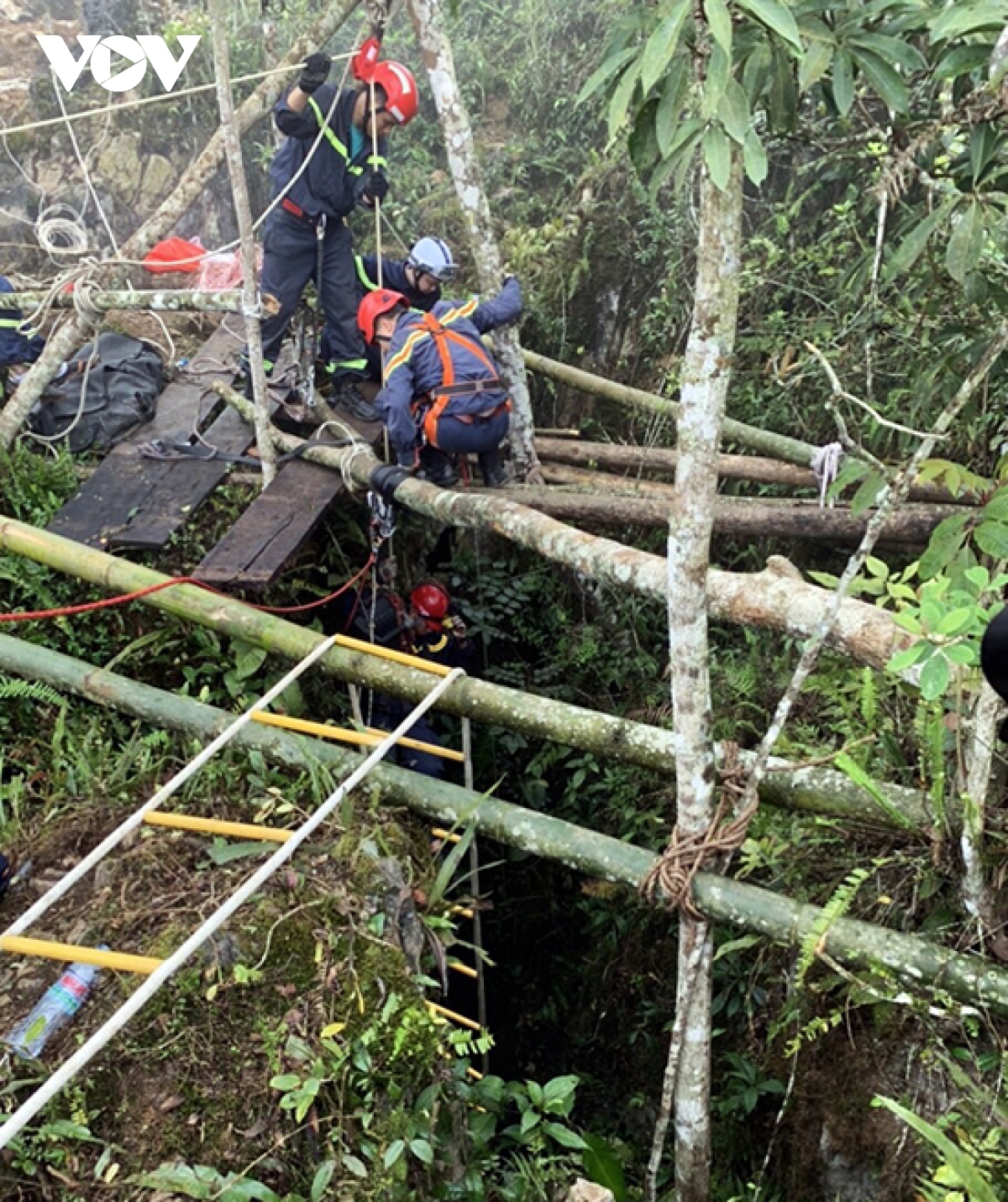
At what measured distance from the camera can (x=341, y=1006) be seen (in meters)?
3.67

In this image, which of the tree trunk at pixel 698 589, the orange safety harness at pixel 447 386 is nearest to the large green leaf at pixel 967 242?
the tree trunk at pixel 698 589

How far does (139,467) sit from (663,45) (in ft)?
15.9

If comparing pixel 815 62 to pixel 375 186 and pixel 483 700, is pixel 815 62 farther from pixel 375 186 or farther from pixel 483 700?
pixel 375 186

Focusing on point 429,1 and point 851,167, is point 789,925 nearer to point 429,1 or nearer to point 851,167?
point 851,167

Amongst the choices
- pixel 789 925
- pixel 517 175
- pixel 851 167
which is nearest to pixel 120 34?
pixel 517 175

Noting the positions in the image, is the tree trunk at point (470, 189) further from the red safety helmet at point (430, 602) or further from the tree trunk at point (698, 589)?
the tree trunk at point (698, 589)

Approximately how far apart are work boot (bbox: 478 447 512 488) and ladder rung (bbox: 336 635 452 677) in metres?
1.93

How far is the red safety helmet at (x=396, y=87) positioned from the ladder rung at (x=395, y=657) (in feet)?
11.9

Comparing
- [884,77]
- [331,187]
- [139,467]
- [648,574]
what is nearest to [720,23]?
[884,77]

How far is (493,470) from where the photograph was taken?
637 centimetres

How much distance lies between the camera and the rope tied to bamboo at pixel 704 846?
3463 mm

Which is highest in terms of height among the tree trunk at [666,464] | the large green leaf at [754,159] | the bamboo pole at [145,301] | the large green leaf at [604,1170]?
the large green leaf at [754,159]

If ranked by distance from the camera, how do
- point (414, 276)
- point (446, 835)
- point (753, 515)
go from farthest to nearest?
point (414, 276), point (753, 515), point (446, 835)

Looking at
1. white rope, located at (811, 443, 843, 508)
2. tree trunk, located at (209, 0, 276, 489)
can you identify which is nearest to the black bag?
tree trunk, located at (209, 0, 276, 489)
